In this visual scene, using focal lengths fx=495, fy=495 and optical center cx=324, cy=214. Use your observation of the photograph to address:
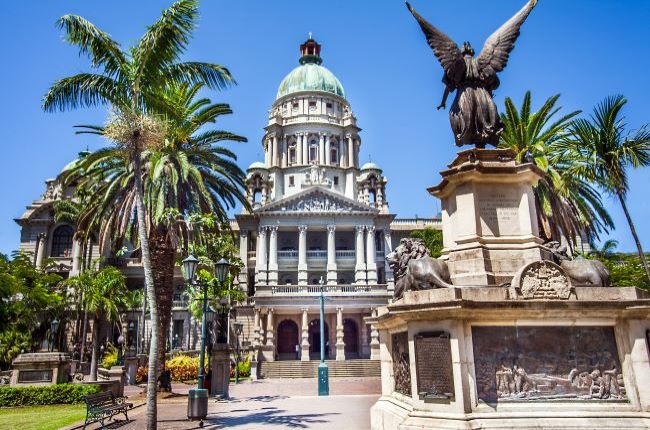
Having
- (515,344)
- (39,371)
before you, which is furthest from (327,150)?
(515,344)

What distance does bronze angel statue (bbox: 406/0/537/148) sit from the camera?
9.76m

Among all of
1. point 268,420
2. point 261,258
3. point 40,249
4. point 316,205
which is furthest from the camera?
point 316,205

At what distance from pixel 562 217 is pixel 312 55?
61.3m

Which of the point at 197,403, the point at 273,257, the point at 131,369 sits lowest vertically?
the point at 197,403

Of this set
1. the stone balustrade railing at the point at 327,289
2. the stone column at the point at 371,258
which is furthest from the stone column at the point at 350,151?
the stone balustrade railing at the point at 327,289

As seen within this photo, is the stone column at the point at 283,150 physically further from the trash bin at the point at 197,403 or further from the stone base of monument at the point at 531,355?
the stone base of monument at the point at 531,355

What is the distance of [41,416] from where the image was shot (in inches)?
604

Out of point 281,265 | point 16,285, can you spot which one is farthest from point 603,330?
point 281,265

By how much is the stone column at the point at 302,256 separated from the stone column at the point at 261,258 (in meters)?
3.75

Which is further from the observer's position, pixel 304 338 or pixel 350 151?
pixel 350 151

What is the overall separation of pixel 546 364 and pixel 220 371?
16.4m

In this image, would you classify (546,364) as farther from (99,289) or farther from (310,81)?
(310,81)

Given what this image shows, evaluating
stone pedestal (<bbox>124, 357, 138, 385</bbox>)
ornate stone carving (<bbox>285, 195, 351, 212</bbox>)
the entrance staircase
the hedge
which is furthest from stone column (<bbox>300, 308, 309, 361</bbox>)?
the hedge

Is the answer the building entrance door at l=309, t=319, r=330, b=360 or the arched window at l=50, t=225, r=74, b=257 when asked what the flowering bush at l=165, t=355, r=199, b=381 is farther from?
the arched window at l=50, t=225, r=74, b=257
